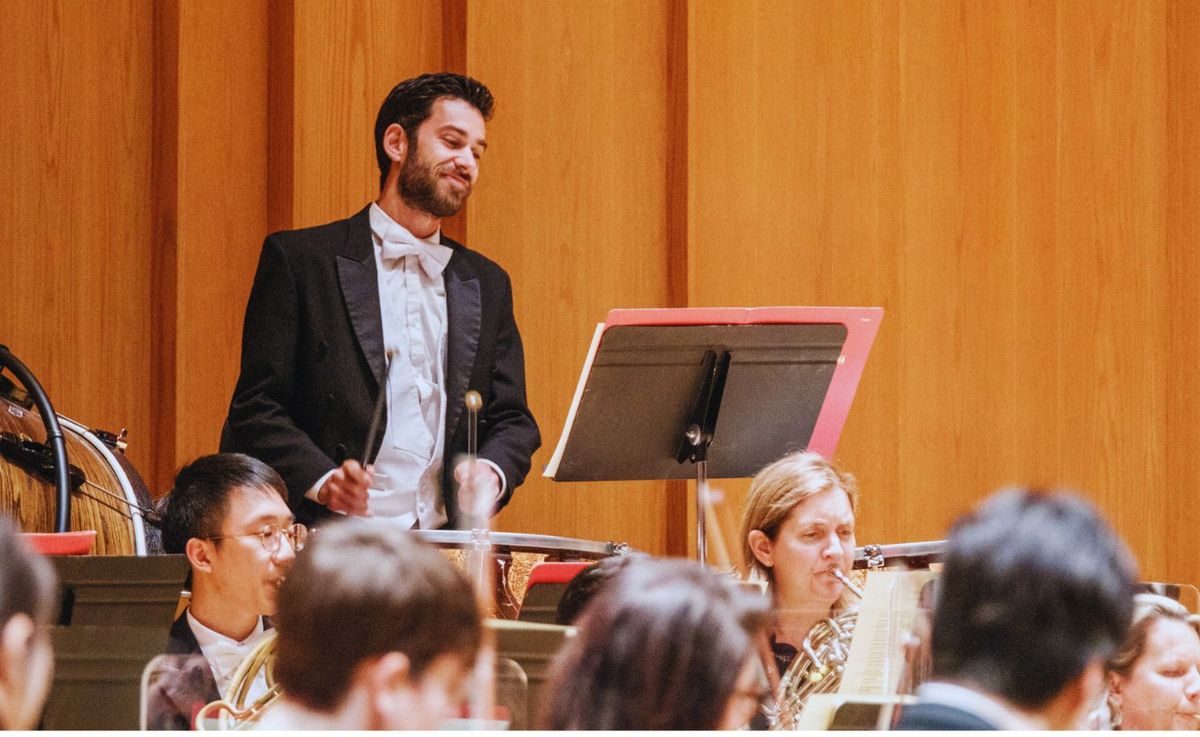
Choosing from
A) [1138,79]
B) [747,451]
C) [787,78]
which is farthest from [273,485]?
[1138,79]

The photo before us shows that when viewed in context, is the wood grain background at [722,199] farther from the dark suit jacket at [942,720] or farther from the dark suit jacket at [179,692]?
the dark suit jacket at [942,720]

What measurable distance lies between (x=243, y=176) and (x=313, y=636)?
11.2ft

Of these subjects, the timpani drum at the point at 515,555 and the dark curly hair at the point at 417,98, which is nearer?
the timpani drum at the point at 515,555

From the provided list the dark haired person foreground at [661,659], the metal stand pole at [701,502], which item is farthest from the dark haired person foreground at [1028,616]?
the metal stand pole at [701,502]

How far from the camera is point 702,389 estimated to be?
3.31 meters

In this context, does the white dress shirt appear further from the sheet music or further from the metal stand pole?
the sheet music

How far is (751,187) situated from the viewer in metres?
4.85

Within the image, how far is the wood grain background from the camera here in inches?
183

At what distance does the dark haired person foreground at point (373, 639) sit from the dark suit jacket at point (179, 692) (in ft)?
2.20

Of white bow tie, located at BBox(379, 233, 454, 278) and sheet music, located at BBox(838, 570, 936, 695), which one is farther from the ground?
white bow tie, located at BBox(379, 233, 454, 278)

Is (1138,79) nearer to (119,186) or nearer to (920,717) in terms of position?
(119,186)

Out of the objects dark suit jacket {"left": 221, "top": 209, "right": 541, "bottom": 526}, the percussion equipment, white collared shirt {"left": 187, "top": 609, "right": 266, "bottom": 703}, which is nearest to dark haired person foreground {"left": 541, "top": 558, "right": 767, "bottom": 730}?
white collared shirt {"left": 187, "top": 609, "right": 266, "bottom": 703}

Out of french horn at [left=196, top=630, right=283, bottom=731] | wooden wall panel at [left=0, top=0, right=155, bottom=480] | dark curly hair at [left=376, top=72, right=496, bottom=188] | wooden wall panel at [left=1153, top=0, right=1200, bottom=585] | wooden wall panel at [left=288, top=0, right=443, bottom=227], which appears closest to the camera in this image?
french horn at [left=196, top=630, right=283, bottom=731]

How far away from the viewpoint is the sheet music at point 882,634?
7.45ft
